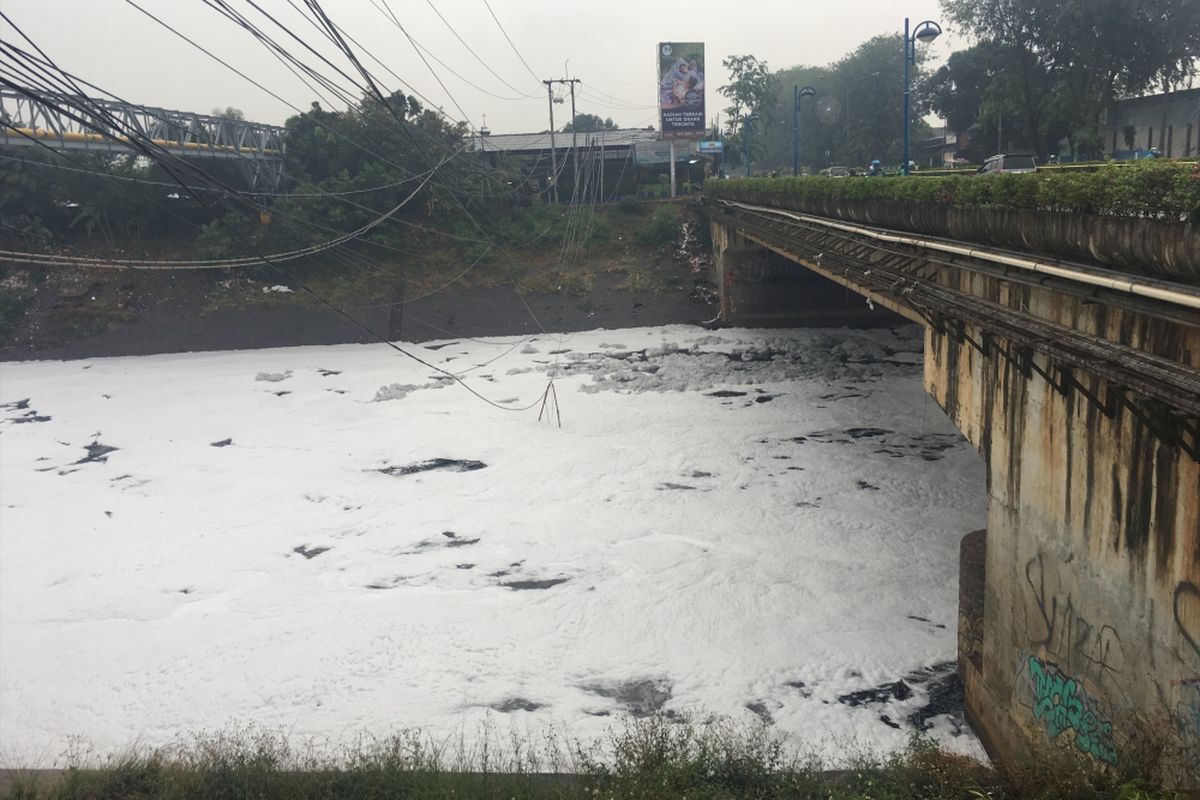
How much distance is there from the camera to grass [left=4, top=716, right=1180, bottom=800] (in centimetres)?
951

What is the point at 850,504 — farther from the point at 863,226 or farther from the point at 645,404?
the point at 645,404

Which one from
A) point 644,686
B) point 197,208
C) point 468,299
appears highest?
point 197,208

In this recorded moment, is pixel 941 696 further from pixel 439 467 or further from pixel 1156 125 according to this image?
pixel 1156 125

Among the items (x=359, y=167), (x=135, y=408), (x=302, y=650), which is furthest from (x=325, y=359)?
(x=302, y=650)

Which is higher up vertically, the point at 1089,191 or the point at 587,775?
the point at 1089,191

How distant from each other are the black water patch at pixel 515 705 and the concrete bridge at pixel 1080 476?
21.9 ft

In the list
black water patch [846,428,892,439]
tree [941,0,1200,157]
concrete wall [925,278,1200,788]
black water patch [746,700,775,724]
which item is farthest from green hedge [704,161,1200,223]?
tree [941,0,1200,157]

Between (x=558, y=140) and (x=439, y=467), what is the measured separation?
57281mm

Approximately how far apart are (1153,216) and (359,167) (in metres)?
59.7

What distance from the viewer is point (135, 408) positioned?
37.1 m

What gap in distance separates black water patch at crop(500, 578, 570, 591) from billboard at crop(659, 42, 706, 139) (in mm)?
50593

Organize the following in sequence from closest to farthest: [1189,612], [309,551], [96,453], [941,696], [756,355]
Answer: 1. [1189,612]
2. [941,696]
3. [309,551]
4. [96,453]
5. [756,355]

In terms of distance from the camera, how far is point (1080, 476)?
1026 centimetres

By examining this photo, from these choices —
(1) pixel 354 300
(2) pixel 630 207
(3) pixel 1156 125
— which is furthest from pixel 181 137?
(3) pixel 1156 125
